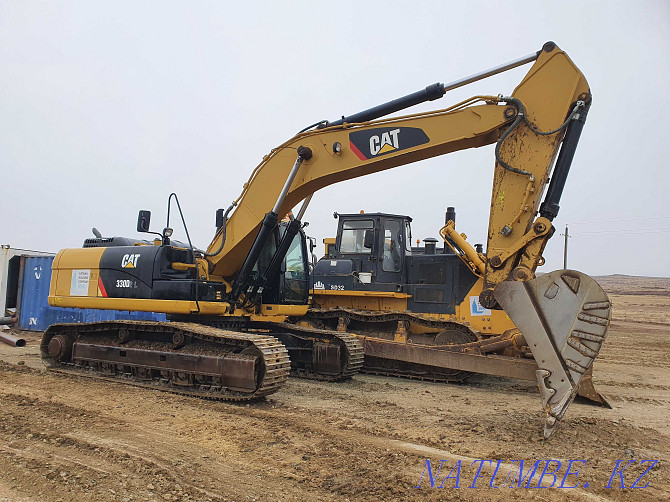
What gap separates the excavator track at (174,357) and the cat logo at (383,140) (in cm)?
263

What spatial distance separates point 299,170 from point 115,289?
319 cm

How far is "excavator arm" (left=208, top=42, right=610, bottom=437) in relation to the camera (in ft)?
15.5

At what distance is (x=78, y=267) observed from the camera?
325 inches

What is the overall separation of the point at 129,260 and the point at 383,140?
13.0 feet

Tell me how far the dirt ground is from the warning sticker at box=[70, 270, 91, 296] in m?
1.28

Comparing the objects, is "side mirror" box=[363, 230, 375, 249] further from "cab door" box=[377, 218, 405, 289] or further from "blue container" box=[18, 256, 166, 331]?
"blue container" box=[18, 256, 166, 331]

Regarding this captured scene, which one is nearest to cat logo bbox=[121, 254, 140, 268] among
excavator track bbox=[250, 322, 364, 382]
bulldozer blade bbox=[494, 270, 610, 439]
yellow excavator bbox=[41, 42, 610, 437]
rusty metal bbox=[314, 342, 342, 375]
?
yellow excavator bbox=[41, 42, 610, 437]

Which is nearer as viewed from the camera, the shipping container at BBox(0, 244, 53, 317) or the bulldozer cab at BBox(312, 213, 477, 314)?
the bulldozer cab at BBox(312, 213, 477, 314)

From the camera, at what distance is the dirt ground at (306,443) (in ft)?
12.0

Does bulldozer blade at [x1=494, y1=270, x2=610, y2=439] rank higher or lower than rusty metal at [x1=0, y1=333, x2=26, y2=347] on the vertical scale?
higher

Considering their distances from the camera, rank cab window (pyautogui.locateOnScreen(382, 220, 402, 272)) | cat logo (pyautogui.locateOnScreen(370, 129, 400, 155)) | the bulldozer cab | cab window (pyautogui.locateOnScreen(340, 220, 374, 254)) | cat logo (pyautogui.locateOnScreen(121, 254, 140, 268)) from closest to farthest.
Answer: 1. cat logo (pyautogui.locateOnScreen(370, 129, 400, 155))
2. cat logo (pyautogui.locateOnScreen(121, 254, 140, 268))
3. the bulldozer cab
4. cab window (pyautogui.locateOnScreen(382, 220, 402, 272))
5. cab window (pyautogui.locateOnScreen(340, 220, 374, 254))

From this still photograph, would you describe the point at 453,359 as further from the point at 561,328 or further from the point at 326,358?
the point at 561,328

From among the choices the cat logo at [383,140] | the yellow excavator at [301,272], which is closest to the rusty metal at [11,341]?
the yellow excavator at [301,272]

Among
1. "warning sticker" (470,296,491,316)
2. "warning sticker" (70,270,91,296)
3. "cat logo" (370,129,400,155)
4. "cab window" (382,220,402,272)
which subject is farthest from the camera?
"cab window" (382,220,402,272)
